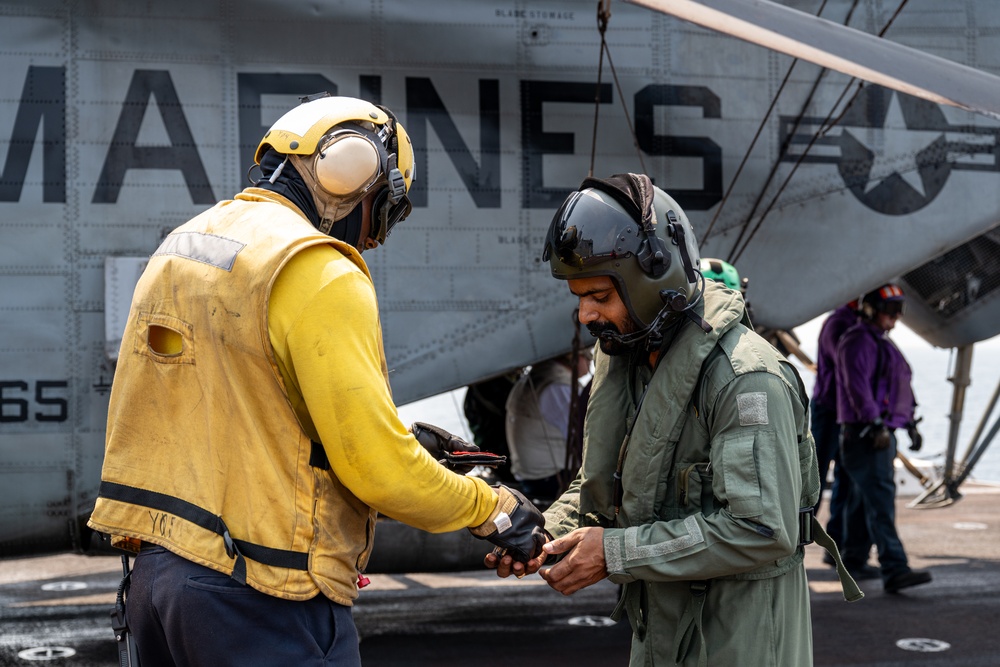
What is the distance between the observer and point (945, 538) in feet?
29.8

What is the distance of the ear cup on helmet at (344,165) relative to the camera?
2609mm

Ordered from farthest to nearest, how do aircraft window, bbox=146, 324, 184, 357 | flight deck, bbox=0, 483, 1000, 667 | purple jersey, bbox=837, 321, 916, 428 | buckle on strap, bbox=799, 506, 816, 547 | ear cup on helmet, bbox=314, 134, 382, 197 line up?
purple jersey, bbox=837, 321, 916, 428, flight deck, bbox=0, 483, 1000, 667, buckle on strap, bbox=799, 506, 816, 547, ear cup on helmet, bbox=314, 134, 382, 197, aircraft window, bbox=146, 324, 184, 357

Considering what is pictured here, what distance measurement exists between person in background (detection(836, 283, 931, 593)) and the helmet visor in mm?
4876

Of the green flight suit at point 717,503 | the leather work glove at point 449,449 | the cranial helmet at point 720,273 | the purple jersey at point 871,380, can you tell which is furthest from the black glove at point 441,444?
the purple jersey at point 871,380

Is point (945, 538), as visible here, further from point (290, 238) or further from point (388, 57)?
point (290, 238)

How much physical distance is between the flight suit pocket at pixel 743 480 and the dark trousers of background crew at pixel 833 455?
5281mm

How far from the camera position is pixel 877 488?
7062mm

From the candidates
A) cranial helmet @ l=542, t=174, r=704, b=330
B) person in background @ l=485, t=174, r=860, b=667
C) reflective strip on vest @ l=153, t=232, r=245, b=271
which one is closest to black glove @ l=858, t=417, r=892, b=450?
person in background @ l=485, t=174, r=860, b=667

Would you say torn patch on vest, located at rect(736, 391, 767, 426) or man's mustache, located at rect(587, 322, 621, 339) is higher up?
man's mustache, located at rect(587, 322, 621, 339)

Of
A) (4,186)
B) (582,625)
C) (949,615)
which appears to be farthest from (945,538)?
(4,186)

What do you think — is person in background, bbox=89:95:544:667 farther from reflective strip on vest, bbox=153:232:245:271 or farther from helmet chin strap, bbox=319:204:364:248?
helmet chin strap, bbox=319:204:364:248

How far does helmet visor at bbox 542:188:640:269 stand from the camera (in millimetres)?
2695

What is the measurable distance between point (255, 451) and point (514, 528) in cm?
72

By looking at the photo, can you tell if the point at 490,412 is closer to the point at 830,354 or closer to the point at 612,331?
the point at 830,354
